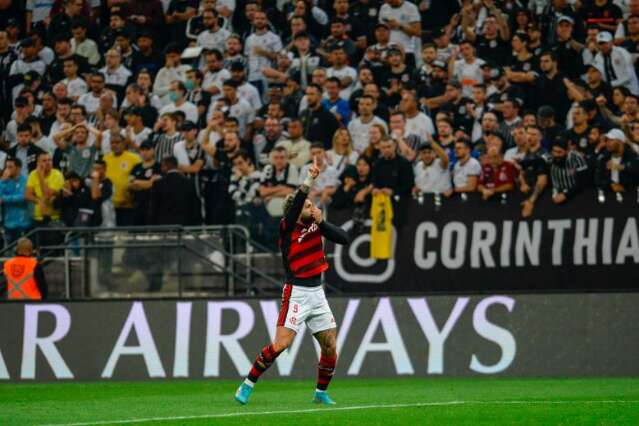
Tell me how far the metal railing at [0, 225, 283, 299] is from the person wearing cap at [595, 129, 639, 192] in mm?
4938

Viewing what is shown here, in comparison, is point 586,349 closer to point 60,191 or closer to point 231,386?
point 231,386

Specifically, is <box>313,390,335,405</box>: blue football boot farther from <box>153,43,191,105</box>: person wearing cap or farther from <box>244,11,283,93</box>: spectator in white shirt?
<box>153,43,191,105</box>: person wearing cap

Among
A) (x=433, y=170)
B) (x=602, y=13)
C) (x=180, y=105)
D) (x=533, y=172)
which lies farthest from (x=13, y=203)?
(x=602, y=13)

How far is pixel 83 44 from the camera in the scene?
1016 inches

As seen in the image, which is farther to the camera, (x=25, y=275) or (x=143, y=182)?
(x=143, y=182)

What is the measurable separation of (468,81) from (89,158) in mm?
6603

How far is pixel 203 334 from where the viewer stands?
18.4m

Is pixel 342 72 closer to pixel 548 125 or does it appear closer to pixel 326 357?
pixel 548 125

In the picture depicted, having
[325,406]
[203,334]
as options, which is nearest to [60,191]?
[203,334]

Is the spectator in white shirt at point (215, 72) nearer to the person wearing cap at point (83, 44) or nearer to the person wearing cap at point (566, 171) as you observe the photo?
the person wearing cap at point (83, 44)

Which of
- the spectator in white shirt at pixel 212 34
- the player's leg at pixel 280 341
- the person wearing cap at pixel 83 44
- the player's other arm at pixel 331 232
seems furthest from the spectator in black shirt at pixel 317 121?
the player's leg at pixel 280 341

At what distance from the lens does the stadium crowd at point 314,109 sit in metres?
19.0

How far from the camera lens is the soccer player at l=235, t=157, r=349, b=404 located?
13000 mm

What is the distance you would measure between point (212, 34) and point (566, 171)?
29.2ft
